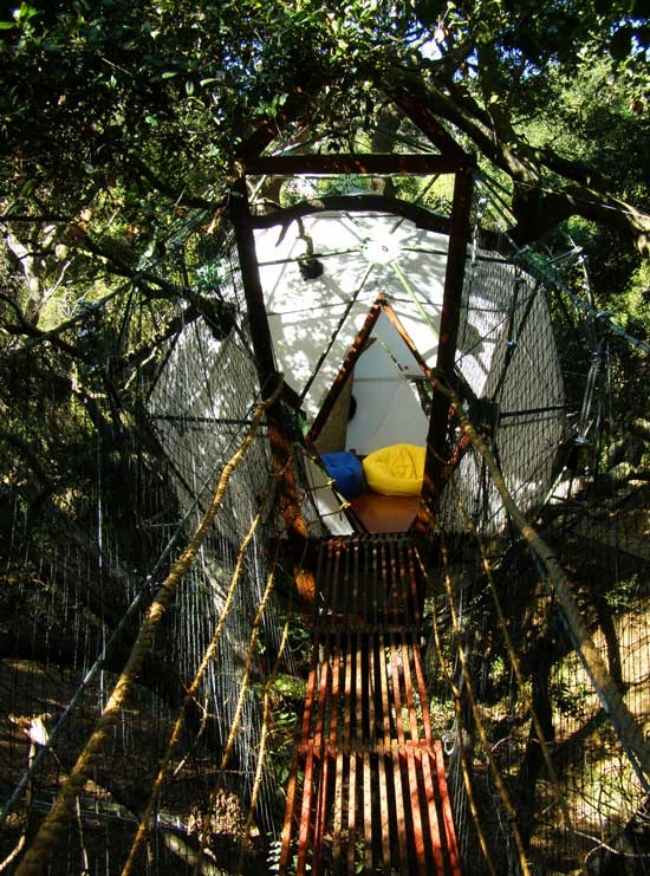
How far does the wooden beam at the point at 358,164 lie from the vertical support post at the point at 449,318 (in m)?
0.06

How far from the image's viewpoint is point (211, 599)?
2.73 meters

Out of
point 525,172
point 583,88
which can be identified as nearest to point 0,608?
point 525,172

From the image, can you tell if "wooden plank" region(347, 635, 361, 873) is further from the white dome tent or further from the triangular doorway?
the triangular doorway

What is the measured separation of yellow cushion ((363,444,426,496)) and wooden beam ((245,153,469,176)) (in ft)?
8.63

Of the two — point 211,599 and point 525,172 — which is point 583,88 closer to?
point 525,172

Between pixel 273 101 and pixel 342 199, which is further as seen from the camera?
pixel 342 199

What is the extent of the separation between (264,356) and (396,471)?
236 centimetres

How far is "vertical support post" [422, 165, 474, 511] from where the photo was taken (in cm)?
269

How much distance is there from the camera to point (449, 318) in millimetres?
2775

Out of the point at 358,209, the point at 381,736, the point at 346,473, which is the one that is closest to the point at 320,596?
the point at 381,736

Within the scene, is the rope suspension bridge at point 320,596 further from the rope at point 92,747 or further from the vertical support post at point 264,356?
the rope at point 92,747

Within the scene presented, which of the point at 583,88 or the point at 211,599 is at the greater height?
the point at 583,88

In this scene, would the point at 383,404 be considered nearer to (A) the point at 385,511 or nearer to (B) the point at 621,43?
(A) the point at 385,511

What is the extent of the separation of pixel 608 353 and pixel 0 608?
6.83ft
